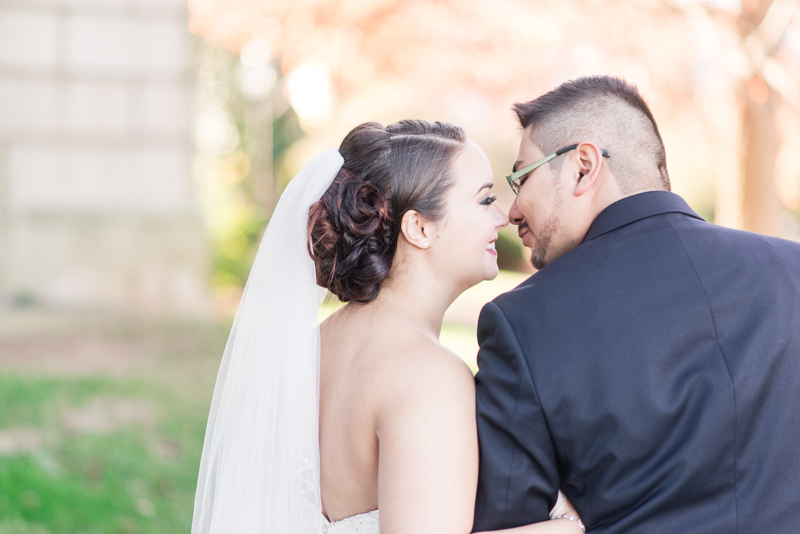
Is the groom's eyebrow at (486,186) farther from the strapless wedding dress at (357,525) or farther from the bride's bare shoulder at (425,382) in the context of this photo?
the strapless wedding dress at (357,525)

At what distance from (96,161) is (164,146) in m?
0.77

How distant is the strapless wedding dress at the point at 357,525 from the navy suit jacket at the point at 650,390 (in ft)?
1.50

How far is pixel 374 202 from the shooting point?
7.56 feet

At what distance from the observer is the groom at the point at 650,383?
5.72 ft

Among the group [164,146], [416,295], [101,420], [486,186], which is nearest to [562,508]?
[416,295]

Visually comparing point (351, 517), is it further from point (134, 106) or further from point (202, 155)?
point (202, 155)

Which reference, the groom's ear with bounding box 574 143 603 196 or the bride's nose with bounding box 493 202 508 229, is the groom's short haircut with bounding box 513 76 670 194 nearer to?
the groom's ear with bounding box 574 143 603 196

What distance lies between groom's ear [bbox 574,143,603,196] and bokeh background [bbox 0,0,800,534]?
11.2 feet

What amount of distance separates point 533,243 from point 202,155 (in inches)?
855

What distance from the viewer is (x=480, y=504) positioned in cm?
192

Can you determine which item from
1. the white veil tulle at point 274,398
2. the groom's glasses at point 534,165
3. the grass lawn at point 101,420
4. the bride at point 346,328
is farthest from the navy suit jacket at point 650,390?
the grass lawn at point 101,420

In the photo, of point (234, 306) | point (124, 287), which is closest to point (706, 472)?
point (124, 287)

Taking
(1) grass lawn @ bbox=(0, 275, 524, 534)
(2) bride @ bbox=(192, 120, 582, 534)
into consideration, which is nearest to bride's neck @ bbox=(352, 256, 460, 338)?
(2) bride @ bbox=(192, 120, 582, 534)

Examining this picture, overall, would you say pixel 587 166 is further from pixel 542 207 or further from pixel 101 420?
pixel 101 420
